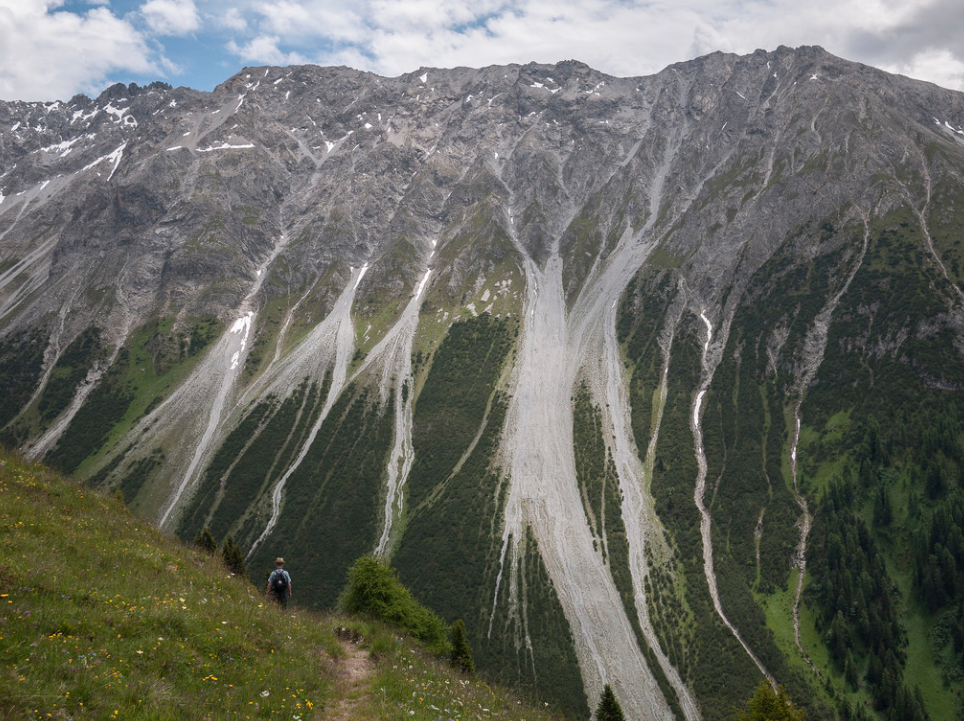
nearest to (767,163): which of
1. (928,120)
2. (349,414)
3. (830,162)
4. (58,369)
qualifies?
(830,162)

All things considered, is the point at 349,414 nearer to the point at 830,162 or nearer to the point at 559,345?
the point at 559,345

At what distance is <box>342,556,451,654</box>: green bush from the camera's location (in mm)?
37500

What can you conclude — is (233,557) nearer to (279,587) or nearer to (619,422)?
(279,587)

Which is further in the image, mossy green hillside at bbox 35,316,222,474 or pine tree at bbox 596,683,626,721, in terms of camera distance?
mossy green hillside at bbox 35,316,222,474

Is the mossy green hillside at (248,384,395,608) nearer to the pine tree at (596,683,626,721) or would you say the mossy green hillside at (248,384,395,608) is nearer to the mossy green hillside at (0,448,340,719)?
the pine tree at (596,683,626,721)

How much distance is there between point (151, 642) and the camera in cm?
1237

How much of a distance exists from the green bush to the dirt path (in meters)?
18.7

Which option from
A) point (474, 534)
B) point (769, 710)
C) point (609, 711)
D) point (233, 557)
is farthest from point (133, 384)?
point (769, 710)

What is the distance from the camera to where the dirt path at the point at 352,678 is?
13.7 m

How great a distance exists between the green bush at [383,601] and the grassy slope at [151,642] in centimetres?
1738

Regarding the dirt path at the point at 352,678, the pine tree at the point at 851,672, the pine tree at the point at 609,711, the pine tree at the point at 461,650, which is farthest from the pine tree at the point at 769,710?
the pine tree at the point at 851,672

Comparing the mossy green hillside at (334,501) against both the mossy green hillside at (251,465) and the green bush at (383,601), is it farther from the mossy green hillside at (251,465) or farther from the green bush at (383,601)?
the green bush at (383,601)

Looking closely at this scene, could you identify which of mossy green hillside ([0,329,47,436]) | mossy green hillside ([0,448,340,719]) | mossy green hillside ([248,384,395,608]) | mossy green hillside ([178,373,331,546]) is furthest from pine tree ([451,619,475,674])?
mossy green hillside ([0,329,47,436])

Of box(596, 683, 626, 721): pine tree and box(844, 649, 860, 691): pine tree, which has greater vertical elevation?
box(844, 649, 860, 691): pine tree
